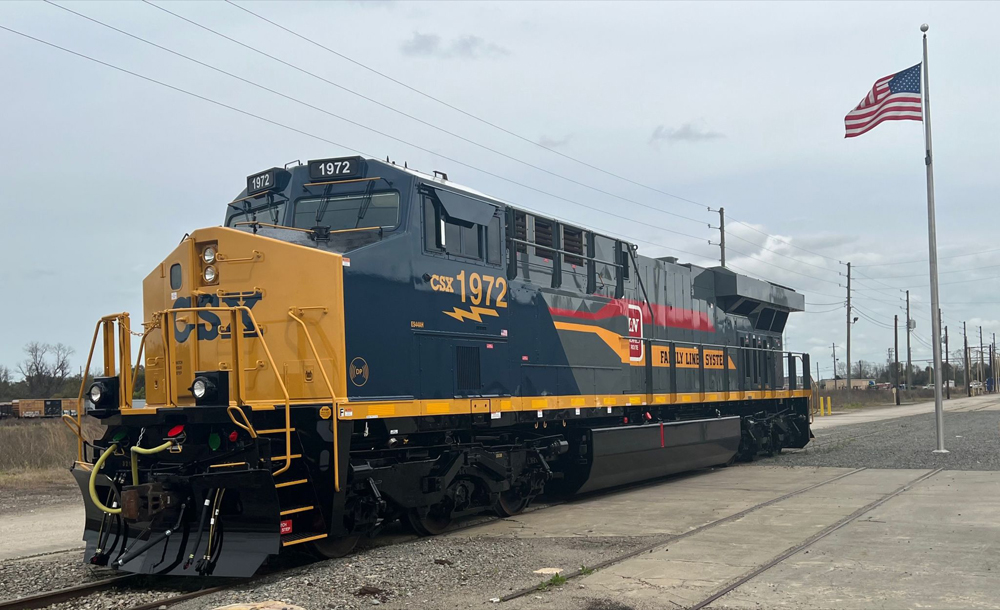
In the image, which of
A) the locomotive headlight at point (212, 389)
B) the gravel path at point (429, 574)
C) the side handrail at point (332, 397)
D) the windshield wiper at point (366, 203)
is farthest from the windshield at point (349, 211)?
the gravel path at point (429, 574)

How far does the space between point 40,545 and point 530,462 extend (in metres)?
6.12

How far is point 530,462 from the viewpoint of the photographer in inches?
455

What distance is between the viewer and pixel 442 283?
9.73 meters

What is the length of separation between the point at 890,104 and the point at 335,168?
1504cm

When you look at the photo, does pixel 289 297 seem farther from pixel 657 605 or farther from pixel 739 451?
pixel 739 451

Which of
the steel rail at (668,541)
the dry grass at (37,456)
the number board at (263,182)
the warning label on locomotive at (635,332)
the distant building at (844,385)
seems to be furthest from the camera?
the distant building at (844,385)

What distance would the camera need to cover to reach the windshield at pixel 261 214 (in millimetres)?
9781

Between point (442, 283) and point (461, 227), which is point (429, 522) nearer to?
point (442, 283)

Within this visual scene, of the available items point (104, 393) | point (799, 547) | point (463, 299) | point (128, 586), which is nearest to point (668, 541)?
point (799, 547)

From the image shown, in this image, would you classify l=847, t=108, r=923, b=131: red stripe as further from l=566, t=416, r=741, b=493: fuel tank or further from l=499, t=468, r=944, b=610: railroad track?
l=499, t=468, r=944, b=610: railroad track

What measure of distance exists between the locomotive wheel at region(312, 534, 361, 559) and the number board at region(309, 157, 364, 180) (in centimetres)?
389

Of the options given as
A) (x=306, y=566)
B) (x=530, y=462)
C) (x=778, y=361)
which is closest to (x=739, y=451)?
(x=778, y=361)

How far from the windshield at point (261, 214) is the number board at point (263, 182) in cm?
20

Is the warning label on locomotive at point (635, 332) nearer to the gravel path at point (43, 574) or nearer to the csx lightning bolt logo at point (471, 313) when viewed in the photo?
the csx lightning bolt logo at point (471, 313)
